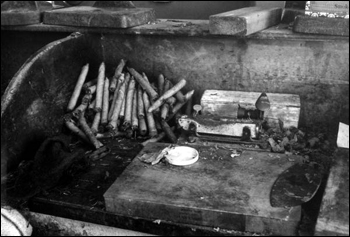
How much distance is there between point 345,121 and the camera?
13.9ft

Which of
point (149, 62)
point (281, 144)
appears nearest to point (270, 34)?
point (281, 144)

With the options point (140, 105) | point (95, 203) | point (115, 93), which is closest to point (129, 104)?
point (140, 105)

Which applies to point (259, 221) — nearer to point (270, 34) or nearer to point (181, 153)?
point (181, 153)

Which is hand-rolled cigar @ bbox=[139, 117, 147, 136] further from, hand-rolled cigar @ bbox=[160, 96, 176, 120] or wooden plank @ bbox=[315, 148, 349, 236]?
wooden plank @ bbox=[315, 148, 349, 236]

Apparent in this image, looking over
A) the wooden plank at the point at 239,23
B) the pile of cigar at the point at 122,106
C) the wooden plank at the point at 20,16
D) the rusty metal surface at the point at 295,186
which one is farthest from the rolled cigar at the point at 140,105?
the rusty metal surface at the point at 295,186

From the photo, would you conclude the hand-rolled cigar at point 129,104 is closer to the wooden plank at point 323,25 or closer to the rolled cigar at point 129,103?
the rolled cigar at point 129,103

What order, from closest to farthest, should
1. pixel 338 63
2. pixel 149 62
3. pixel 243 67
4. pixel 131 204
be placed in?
pixel 131 204
pixel 338 63
pixel 243 67
pixel 149 62

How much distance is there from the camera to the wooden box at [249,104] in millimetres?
3979

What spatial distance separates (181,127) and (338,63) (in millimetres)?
1842

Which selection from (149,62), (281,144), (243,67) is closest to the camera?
(281,144)

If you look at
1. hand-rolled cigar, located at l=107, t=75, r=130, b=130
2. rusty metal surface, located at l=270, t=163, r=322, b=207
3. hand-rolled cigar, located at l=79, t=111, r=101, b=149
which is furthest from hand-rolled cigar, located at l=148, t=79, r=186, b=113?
rusty metal surface, located at l=270, t=163, r=322, b=207

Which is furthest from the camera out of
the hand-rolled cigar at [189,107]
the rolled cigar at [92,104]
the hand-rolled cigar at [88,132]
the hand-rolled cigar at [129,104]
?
the hand-rolled cigar at [189,107]

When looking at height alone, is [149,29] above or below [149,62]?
above

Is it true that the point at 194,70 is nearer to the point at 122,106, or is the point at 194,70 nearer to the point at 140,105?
the point at 140,105
